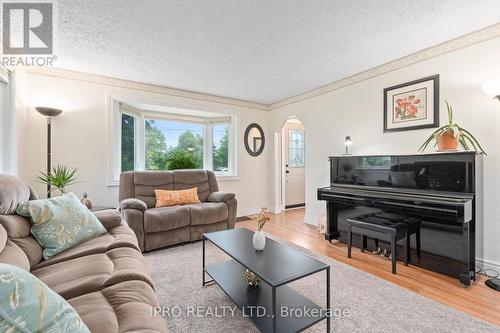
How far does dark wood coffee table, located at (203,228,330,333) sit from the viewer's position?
1.34 m

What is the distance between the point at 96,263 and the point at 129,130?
298cm

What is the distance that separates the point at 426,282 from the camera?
2074mm

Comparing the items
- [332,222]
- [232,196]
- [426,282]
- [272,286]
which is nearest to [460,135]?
[426,282]

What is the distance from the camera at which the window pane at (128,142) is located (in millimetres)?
3789

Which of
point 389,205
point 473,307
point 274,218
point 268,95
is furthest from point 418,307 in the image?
point 268,95

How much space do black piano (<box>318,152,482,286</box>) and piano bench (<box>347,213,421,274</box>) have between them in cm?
7

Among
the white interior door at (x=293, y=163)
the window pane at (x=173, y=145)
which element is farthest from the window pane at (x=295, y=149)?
the window pane at (x=173, y=145)

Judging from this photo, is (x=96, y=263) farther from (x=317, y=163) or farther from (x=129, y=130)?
(x=317, y=163)

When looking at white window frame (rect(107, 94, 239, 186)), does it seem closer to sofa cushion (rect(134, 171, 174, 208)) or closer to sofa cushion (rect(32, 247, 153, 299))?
sofa cushion (rect(134, 171, 174, 208))

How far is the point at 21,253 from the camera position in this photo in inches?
52.7

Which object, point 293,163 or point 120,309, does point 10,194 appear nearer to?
point 120,309

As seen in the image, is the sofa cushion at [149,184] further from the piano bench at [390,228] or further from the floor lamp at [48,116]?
the piano bench at [390,228]

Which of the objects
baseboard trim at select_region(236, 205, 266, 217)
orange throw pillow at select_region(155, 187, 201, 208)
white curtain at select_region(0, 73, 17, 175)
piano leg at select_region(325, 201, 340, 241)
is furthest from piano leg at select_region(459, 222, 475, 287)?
white curtain at select_region(0, 73, 17, 175)

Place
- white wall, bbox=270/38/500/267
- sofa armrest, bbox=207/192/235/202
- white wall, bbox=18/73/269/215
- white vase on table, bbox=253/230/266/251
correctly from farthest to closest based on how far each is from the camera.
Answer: sofa armrest, bbox=207/192/235/202, white wall, bbox=18/73/269/215, white wall, bbox=270/38/500/267, white vase on table, bbox=253/230/266/251
